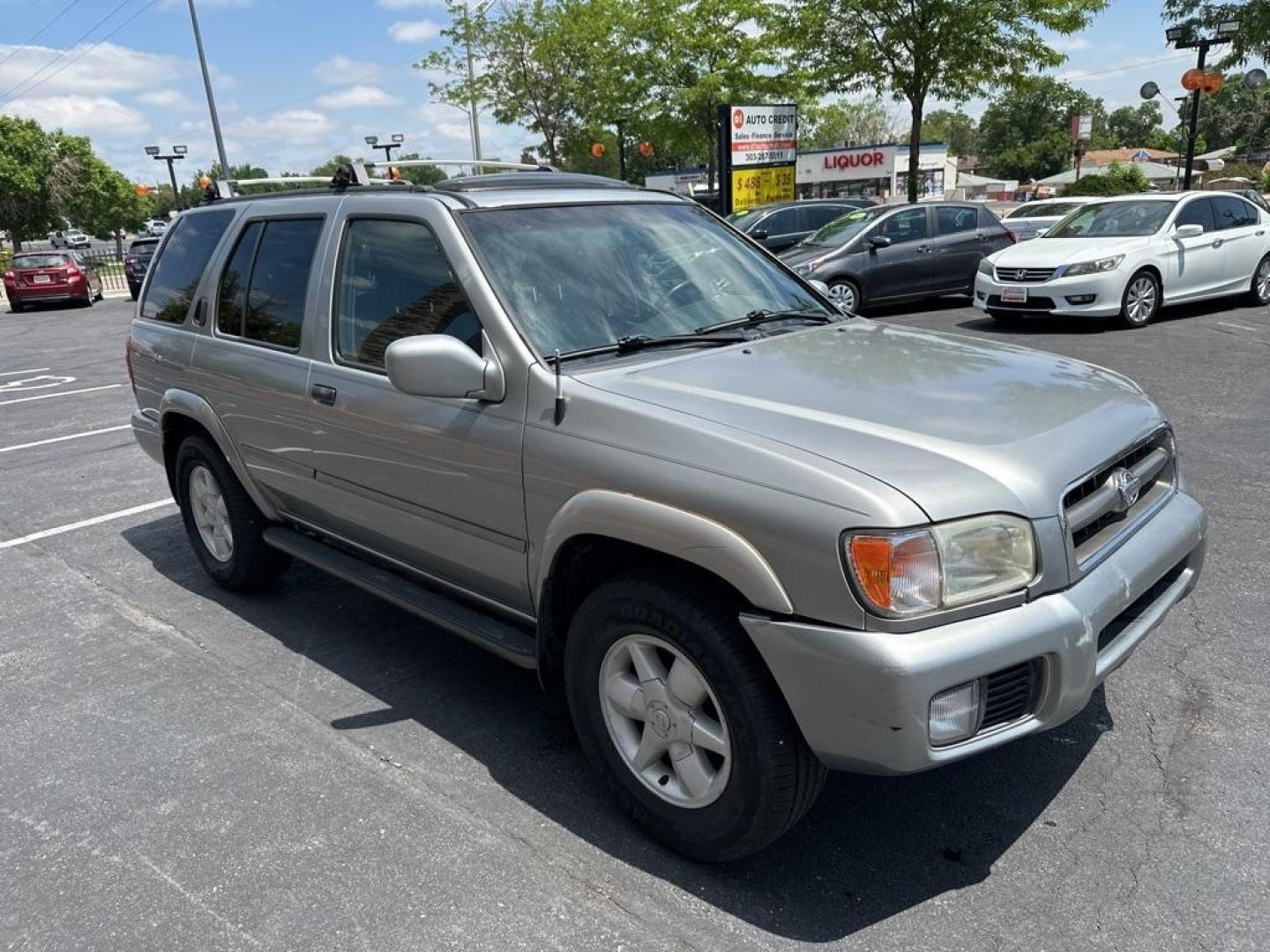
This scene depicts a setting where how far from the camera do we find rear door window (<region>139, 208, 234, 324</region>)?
479 cm

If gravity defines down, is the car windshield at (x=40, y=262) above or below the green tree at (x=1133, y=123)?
below

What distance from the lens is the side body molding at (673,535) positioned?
2.36 meters

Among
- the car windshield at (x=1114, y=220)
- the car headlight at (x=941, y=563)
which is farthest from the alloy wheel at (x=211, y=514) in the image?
the car windshield at (x=1114, y=220)

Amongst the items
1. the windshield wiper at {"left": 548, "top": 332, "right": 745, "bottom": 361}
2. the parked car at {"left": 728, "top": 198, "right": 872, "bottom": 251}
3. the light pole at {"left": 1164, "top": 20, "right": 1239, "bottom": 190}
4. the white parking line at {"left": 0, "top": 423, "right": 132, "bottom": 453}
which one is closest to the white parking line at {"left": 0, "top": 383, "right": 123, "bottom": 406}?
the white parking line at {"left": 0, "top": 423, "right": 132, "bottom": 453}

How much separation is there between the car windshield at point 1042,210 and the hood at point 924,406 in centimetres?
2018

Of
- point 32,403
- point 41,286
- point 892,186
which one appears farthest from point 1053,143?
point 32,403

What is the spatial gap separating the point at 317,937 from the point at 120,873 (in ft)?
2.41

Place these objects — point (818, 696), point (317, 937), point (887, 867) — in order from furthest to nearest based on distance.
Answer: point (887, 867), point (317, 937), point (818, 696)

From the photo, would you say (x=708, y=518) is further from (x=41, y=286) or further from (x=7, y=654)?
(x=41, y=286)

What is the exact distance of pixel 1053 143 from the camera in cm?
10556

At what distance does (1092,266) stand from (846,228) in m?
3.76

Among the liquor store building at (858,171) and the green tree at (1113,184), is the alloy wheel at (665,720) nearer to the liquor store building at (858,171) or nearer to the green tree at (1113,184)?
the liquor store building at (858,171)

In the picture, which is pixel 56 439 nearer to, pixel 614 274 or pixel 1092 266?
pixel 614 274

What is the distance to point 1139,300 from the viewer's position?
11.1 metres
